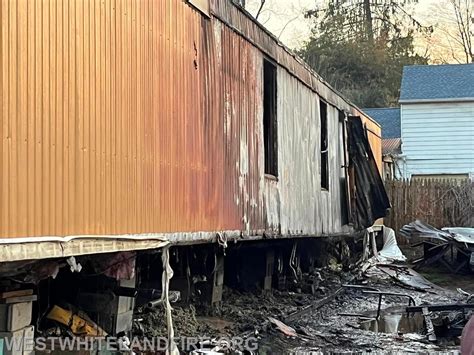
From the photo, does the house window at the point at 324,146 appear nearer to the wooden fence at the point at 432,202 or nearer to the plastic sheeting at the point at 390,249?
the plastic sheeting at the point at 390,249

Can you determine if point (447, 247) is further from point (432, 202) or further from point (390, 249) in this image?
point (432, 202)

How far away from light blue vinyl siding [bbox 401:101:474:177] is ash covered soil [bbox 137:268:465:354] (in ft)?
41.8

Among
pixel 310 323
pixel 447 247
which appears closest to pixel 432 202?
pixel 447 247

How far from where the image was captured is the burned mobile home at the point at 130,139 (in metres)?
4.45

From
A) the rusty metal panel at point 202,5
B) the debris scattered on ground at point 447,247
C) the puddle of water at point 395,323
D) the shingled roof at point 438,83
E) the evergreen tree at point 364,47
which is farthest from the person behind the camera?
the evergreen tree at point 364,47

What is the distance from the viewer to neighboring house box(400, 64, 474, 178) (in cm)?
2600

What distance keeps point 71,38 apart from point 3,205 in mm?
1360

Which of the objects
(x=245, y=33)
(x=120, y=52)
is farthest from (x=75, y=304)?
(x=245, y=33)

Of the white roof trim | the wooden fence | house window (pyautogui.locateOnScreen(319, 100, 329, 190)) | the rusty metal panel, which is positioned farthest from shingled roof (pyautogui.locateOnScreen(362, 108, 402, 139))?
the rusty metal panel

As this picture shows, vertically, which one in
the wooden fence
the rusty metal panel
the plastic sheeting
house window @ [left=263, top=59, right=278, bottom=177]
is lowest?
the plastic sheeting

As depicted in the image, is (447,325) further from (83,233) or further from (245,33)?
(83,233)

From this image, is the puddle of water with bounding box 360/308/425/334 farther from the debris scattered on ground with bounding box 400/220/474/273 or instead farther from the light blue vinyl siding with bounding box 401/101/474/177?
the light blue vinyl siding with bounding box 401/101/474/177

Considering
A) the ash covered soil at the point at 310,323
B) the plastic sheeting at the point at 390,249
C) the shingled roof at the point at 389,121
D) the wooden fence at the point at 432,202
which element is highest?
the shingled roof at the point at 389,121

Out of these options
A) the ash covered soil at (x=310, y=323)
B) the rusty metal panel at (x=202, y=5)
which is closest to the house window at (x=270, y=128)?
the ash covered soil at (x=310, y=323)
